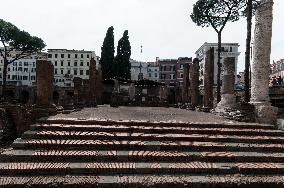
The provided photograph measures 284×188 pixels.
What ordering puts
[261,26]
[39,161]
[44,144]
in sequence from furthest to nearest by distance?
[261,26] < [44,144] < [39,161]

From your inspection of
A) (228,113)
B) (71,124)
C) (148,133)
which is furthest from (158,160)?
Result: (228,113)

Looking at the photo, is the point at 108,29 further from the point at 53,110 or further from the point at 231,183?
the point at 231,183

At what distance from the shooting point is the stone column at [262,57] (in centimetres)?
1077

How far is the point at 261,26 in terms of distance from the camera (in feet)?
35.9

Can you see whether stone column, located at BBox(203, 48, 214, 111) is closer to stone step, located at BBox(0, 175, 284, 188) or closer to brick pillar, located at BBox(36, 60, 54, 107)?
brick pillar, located at BBox(36, 60, 54, 107)

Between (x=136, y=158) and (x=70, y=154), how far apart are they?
134 cm

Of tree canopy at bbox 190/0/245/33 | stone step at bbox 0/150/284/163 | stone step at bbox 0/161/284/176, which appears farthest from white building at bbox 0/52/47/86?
stone step at bbox 0/161/284/176

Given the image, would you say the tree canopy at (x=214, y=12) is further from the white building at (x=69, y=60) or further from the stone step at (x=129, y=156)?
the white building at (x=69, y=60)

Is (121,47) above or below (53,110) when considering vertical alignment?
above

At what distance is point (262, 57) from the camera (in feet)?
36.3

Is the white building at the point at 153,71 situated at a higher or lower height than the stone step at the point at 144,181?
higher

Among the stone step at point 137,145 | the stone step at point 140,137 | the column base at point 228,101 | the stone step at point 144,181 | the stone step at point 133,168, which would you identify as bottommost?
the stone step at point 144,181

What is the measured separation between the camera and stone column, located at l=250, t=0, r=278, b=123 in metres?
10.8

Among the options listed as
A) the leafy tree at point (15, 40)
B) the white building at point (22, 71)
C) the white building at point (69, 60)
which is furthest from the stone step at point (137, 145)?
the white building at point (22, 71)
